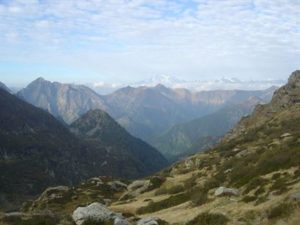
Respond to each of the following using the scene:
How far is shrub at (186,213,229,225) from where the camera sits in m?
26.6

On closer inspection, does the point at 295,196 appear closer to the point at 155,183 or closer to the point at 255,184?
the point at 255,184

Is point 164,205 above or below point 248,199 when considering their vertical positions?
below

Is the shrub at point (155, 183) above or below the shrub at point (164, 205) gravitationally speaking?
below

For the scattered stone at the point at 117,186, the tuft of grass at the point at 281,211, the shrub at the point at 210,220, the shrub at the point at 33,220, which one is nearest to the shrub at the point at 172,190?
the scattered stone at the point at 117,186

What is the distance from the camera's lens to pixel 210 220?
90.0 feet

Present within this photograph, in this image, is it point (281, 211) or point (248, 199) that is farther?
point (248, 199)

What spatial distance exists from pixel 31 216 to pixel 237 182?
17.0 m

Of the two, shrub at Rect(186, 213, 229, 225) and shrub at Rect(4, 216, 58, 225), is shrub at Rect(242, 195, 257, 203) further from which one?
shrub at Rect(4, 216, 58, 225)

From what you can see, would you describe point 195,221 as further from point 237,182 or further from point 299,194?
point 237,182

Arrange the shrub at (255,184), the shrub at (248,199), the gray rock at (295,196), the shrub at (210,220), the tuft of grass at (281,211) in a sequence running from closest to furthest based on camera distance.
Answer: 1. the tuft of grass at (281,211)
2. the gray rock at (295,196)
3. the shrub at (210,220)
4. the shrub at (248,199)
5. the shrub at (255,184)

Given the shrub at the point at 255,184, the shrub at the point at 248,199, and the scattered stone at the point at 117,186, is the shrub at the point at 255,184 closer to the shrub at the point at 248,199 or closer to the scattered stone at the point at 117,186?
the shrub at the point at 248,199

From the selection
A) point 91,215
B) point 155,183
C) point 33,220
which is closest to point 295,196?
point 91,215

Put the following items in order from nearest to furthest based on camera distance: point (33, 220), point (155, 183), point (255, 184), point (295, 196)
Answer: point (295, 196) → point (33, 220) → point (255, 184) → point (155, 183)

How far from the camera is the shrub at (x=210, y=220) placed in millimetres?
26609
